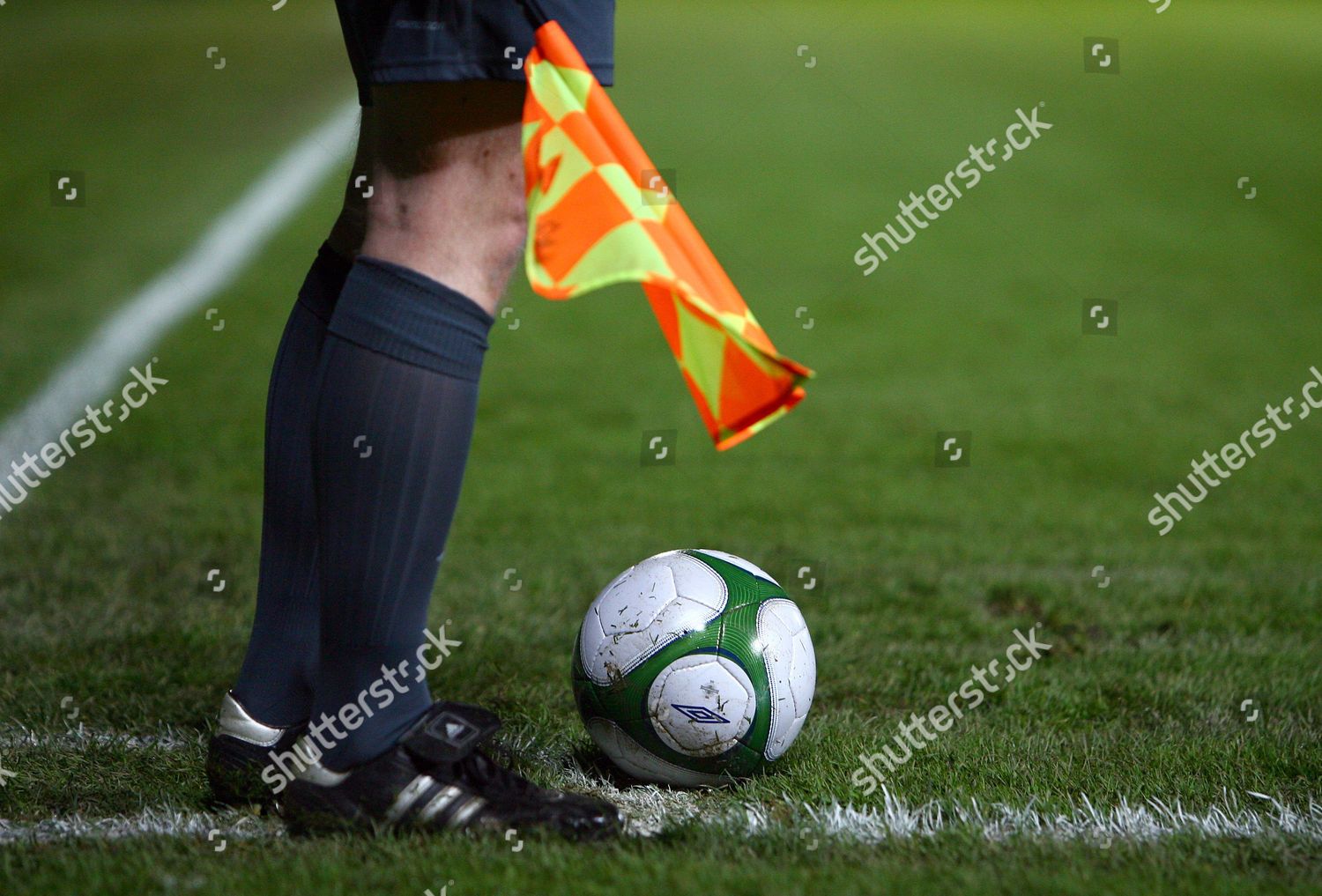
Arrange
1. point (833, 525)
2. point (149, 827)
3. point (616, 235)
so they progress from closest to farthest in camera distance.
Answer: point (616, 235), point (149, 827), point (833, 525)

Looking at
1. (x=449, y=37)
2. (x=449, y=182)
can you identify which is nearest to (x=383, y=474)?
(x=449, y=182)

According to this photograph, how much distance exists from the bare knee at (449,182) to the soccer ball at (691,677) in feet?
2.25

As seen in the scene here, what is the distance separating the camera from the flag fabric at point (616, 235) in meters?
1.71

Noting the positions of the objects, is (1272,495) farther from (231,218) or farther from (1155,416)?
(231,218)

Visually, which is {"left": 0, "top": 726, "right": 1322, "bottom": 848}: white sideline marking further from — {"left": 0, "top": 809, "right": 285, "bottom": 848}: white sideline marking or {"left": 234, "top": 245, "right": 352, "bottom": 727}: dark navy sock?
{"left": 234, "top": 245, "right": 352, "bottom": 727}: dark navy sock

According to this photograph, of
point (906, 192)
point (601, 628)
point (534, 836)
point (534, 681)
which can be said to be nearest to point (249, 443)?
point (534, 681)

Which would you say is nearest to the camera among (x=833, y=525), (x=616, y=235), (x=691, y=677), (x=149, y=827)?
(x=616, y=235)

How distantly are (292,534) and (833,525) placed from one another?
9.40 feet

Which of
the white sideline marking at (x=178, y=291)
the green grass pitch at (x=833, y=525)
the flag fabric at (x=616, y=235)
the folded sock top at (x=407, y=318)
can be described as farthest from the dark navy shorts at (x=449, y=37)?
the green grass pitch at (x=833, y=525)

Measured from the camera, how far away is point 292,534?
2232 mm

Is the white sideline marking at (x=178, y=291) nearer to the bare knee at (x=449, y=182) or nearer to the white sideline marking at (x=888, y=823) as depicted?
the bare knee at (x=449, y=182)

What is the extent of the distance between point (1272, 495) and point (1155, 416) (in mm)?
1473

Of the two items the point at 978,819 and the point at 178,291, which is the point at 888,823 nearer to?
the point at 978,819

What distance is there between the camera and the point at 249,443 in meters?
5.82
